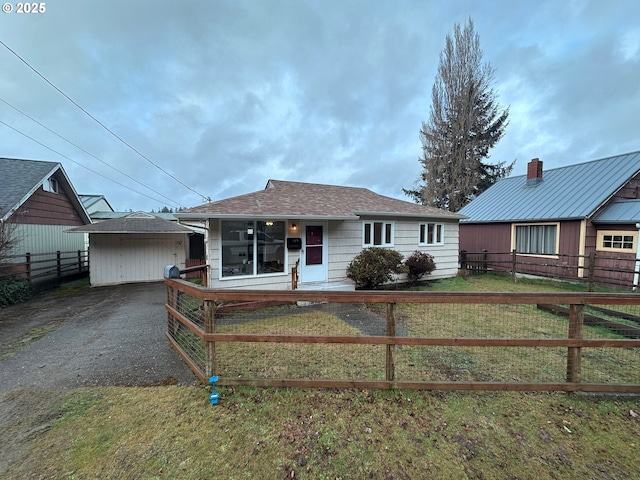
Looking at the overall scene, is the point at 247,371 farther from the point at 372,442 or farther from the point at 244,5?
the point at 244,5

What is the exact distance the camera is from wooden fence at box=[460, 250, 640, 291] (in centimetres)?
880

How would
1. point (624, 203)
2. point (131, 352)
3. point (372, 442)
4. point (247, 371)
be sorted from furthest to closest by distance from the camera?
1. point (624, 203)
2. point (131, 352)
3. point (247, 371)
4. point (372, 442)

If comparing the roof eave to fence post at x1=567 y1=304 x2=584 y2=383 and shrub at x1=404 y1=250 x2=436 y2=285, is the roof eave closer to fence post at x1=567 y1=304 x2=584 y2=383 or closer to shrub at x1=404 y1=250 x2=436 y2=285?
shrub at x1=404 y1=250 x2=436 y2=285

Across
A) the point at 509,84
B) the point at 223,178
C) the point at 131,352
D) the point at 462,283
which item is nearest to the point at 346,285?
the point at 462,283

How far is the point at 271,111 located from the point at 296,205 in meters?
12.5

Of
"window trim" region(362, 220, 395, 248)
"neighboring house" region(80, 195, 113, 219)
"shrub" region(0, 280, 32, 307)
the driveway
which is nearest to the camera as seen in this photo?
the driveway

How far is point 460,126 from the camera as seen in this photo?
68.4ft

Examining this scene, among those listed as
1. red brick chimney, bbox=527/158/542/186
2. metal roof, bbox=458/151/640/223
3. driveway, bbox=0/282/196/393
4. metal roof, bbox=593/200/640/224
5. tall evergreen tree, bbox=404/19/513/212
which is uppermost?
tall evergreen tree, bbox=404/19/513/212

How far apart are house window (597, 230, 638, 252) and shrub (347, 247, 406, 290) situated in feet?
26.4

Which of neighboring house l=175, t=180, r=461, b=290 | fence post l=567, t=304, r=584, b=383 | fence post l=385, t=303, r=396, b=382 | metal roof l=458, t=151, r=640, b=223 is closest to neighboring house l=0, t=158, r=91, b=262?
neighboring house l=175, t=180, r=461, b=290

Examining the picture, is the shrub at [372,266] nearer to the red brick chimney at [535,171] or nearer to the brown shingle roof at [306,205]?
the brown shingle roof at [306,205]

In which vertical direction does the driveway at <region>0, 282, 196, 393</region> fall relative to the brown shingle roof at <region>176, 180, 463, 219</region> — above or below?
below

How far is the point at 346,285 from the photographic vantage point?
8648 mm

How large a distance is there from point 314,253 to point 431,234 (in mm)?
5217
